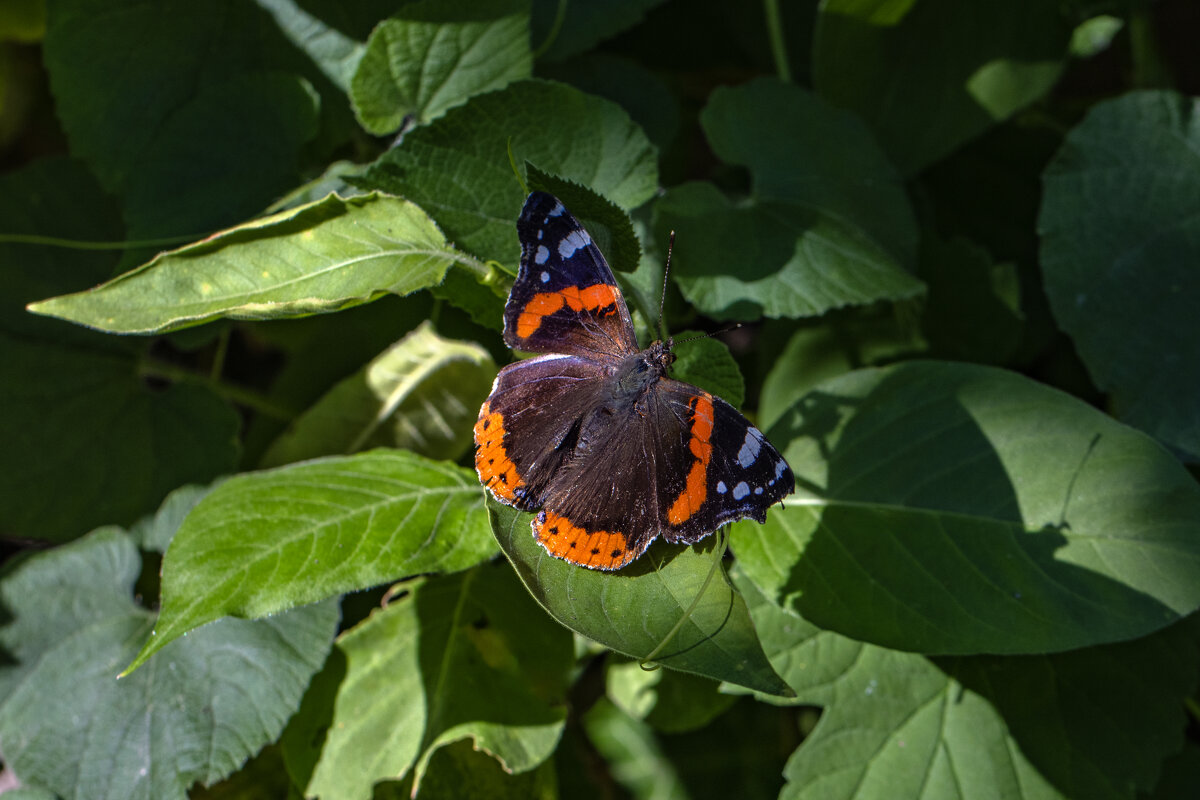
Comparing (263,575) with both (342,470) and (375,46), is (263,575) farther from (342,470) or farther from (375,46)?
(375,46)

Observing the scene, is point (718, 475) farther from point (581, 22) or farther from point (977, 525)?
point (581, 22)

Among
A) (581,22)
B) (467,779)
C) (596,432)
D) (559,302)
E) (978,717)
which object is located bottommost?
(467,779)

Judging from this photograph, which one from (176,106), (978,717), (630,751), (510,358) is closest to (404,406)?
(510,358)

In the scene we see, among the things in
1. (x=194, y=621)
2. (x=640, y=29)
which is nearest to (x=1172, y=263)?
(x=640, y=29)

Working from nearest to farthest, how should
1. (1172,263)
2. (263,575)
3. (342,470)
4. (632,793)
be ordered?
(263,575)
(342,470)
(1172,263)
(632,793)

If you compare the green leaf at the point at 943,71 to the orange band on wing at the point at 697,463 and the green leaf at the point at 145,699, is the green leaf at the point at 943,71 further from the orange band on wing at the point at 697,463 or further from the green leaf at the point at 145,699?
the green leaf at the point at 145,699

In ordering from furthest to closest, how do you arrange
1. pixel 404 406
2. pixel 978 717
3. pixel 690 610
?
1. pixel 404 406
2. pixel 978 717
3. pixel 690 610
